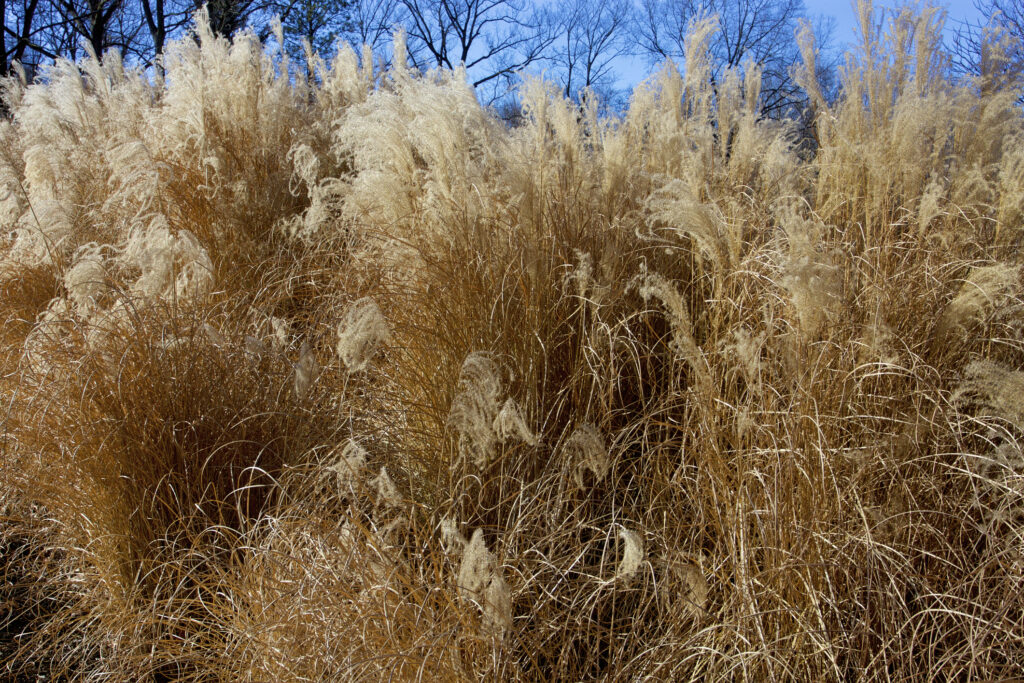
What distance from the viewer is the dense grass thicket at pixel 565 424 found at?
5.24 feet

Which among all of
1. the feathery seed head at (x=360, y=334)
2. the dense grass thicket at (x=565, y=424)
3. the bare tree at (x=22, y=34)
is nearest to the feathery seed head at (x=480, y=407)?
the dense grass thicket at (x=565, y=424)

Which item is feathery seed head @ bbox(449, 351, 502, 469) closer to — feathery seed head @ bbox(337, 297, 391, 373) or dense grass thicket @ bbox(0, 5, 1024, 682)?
dense grass thicket @ bbox(0, 5, 1024, 682)

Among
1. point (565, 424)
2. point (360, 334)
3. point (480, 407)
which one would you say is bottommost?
point (565, 424)

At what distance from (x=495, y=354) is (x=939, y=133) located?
1.99 metres

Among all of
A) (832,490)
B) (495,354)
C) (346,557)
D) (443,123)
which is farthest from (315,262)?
(832,490)

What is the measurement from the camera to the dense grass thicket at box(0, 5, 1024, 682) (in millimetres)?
1597

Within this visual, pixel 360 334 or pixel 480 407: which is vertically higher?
pixel 360 334

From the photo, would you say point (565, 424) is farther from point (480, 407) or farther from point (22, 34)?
point (22, 34)

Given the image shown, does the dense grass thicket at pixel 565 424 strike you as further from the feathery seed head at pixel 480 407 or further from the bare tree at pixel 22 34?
the bare tree at pixel 22 34

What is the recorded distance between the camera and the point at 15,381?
2.49 meters

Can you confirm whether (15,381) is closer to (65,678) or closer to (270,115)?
(65,678)

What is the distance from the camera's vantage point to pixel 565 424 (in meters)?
2.25

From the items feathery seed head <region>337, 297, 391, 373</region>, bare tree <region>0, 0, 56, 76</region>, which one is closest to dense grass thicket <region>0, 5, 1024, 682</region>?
feathery seed head <region>337, 297, 391, 373</region>

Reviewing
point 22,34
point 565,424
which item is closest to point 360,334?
point 565,424
